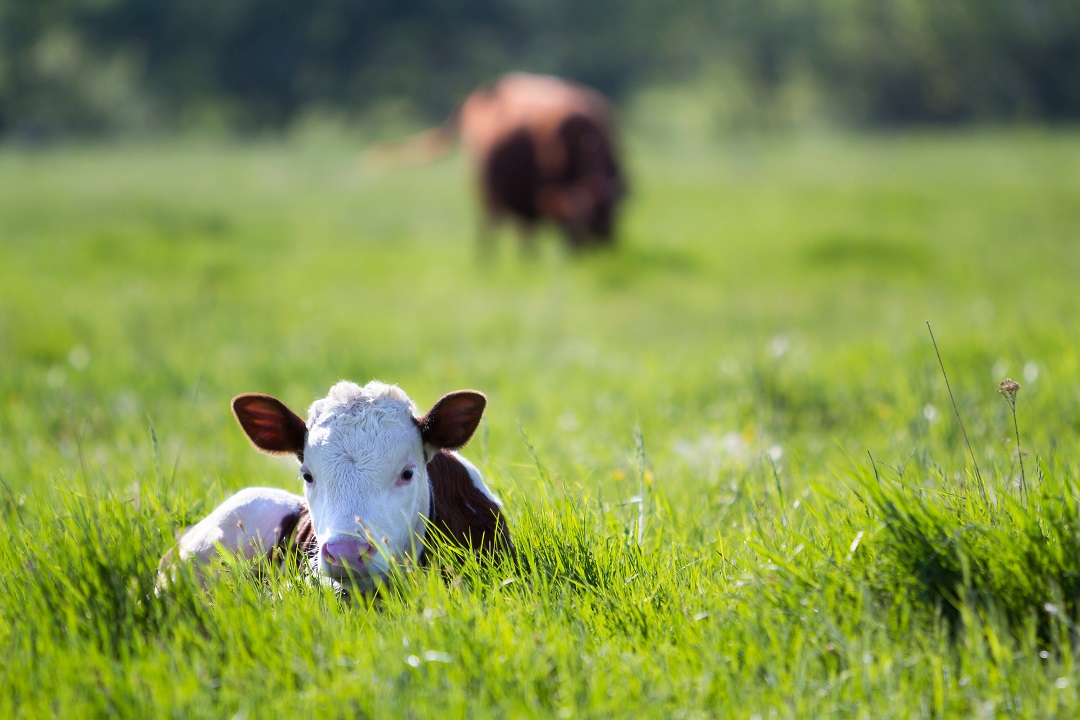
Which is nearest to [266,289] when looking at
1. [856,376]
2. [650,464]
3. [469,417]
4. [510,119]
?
[510,119]

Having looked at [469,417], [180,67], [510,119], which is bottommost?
[469,417]

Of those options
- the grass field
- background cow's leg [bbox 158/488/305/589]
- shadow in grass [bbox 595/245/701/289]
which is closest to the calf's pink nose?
the grass field

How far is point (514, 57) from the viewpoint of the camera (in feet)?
167

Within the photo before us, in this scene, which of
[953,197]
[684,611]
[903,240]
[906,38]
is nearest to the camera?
[684,611]

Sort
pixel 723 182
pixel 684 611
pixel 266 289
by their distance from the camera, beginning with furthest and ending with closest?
1. pixel 723 182
2. pixel 266 289
3. pixel 684 611

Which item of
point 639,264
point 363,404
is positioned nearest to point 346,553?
point 363,404

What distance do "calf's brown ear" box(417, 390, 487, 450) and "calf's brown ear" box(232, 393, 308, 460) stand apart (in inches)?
15.4

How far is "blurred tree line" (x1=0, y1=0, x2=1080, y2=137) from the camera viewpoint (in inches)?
1631

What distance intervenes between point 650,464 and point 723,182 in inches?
744

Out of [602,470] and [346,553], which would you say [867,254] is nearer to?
[602,470]

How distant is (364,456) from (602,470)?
177cm

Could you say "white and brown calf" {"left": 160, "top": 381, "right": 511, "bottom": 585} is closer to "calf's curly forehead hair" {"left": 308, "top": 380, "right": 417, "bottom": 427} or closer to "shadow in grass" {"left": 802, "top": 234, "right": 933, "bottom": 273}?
"calf's curly forehead hair" {"left": 308, "top": 380, "right": 417, "bottom": 427}

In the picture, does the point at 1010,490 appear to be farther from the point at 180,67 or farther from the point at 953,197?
the point at 180,67

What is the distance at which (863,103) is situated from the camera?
144ft
